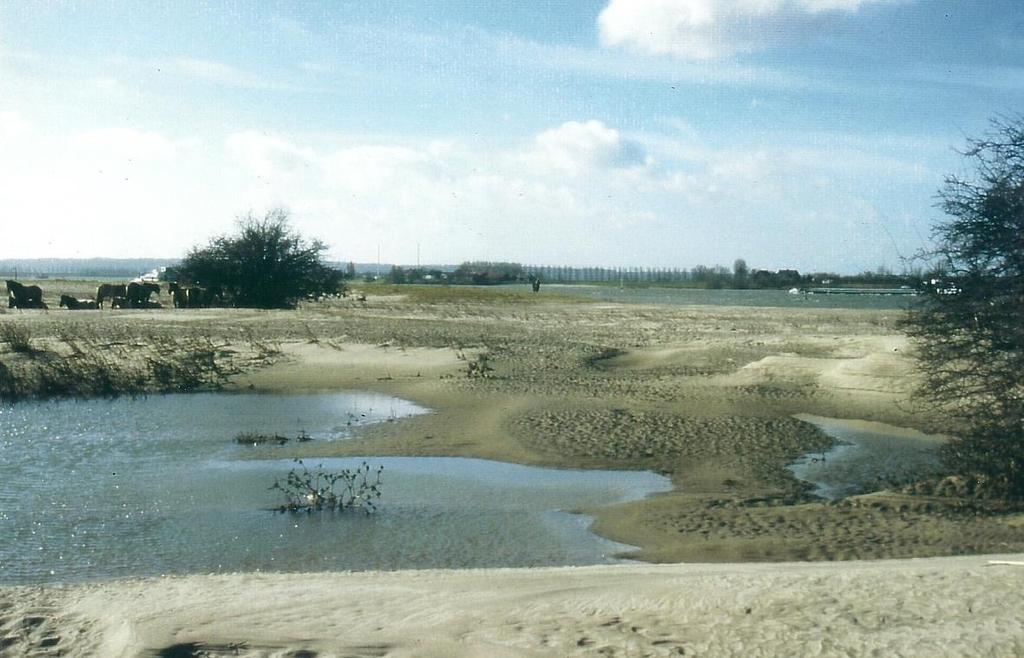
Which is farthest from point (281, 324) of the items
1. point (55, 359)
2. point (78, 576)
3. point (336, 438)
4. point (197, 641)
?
point (197, 641)

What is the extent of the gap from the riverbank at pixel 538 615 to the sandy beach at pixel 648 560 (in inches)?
0.9

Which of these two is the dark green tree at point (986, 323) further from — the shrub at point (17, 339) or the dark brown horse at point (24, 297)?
the dark brown horse at point (24, 297)

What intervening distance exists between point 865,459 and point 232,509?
9.95 metres

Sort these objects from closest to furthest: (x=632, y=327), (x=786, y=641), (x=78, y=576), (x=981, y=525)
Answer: (x=786, y=641) < (x=78, y=576) < (x=981, y=525) < (x=632, y=327)

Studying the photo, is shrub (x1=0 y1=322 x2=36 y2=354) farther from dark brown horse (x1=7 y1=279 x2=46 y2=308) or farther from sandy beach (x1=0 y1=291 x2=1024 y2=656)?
dark brown horse (x1=7 y1=279 x2=46 y2=308)

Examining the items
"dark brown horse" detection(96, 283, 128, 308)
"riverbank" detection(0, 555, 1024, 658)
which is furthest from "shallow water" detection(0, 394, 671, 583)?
"dark brown horse" detection(96, 283, 128, 308)

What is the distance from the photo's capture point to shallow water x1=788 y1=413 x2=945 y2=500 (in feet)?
45.9

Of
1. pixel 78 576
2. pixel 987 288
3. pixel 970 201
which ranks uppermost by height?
pixel 970 201

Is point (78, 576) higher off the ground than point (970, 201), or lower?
lower

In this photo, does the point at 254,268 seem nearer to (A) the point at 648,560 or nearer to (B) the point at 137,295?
(B) the point at 137,295

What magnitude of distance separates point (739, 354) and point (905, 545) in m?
18.9

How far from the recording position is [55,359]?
24109mm

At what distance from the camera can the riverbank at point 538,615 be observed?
6.39 metres

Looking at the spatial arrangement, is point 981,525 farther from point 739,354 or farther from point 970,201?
point 739,354
